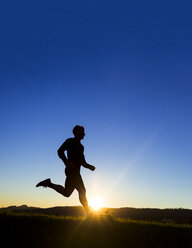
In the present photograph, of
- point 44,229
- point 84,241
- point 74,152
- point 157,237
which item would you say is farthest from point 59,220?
point 157,237

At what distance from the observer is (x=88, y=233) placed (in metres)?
9.99

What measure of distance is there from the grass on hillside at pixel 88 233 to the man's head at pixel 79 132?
2.80 m

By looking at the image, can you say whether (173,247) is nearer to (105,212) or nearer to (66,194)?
(105,212)

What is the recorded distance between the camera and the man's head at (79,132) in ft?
35.8

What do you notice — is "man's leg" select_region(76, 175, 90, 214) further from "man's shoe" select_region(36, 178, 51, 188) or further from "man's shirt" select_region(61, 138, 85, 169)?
"man's shoe" select_region(36, 178, 51, 188)

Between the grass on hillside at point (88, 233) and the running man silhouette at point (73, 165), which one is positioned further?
the running man silhouette at point (73, 165)

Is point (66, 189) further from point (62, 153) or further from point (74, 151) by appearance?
point (74, 151)

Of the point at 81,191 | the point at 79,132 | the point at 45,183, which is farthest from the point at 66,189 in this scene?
the point at 79,132

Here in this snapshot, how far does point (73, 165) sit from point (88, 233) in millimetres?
2193

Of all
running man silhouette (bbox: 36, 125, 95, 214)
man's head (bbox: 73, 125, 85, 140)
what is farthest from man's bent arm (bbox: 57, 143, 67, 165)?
man's head (bbox: 73, 125, 85, 140)

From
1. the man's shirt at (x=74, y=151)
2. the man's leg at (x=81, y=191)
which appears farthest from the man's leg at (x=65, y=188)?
the man's shirt at (x=74, y=151)

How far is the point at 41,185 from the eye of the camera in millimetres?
10664

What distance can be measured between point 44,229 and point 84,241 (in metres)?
1.40

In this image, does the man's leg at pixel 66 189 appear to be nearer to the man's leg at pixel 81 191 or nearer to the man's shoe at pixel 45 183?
the man's leg at pixel 81 191
